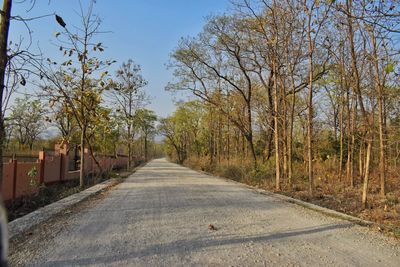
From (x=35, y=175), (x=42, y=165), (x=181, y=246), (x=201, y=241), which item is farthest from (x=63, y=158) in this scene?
(x=181, y=246)

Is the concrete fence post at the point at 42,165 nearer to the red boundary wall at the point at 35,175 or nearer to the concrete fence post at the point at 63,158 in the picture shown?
the red boundary wall at the point at 35,175

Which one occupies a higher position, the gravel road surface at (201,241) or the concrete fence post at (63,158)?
the concrete fence post at (63,158)

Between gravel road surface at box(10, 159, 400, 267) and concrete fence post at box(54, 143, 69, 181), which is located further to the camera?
concrete fence post at box(54, 143, 69, 181)

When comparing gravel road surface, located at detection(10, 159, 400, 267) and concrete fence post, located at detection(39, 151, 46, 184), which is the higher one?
concrete fence post, located at detection(39, 151, 46, 184)

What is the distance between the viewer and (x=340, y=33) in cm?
1476

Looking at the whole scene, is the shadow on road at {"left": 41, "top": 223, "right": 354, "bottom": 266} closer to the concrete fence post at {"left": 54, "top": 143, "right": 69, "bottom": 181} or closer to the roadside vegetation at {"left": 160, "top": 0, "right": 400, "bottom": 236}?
the roadside vegetation at {"left": 160, "top": 0, "right": 400, "bottom": 236}

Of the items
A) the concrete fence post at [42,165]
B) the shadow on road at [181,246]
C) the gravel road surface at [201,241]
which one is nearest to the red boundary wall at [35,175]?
the concrete fence post at [42,165]

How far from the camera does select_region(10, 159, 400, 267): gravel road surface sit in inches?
205

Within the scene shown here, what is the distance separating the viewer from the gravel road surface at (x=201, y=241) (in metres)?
5.21

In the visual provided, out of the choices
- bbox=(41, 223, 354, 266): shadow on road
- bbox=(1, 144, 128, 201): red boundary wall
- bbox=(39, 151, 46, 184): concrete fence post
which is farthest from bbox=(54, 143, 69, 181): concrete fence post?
bbox=(41, 223, 354, 266): shadow on road

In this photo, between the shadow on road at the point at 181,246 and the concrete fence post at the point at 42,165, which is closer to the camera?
the shadow on road at the point at 181,246

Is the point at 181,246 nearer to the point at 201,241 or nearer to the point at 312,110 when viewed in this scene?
the point at 201,241

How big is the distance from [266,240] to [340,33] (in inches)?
432

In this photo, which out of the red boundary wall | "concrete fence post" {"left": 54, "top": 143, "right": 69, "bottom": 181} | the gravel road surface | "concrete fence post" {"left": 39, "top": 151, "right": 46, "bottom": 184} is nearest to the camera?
the gravel road surface
